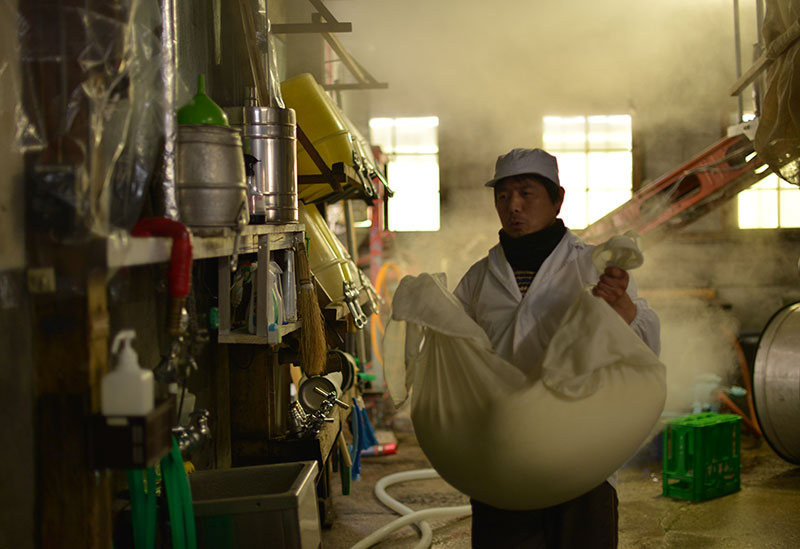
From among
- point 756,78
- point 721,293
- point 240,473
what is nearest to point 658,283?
point 721,293

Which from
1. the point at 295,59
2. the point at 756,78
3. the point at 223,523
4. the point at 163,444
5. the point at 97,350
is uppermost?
the point at 295,59

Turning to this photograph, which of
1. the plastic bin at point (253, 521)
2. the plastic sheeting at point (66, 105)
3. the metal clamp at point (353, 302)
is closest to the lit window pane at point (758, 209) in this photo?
the metal clamp at point (353, 302)

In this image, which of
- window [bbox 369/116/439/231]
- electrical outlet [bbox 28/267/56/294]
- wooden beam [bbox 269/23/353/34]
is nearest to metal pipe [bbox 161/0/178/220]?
electrical outlet [bbox 28/267/56/294]

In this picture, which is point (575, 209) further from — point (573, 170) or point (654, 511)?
point (654, 511)

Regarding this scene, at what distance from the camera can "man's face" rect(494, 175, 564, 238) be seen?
2.21 meters

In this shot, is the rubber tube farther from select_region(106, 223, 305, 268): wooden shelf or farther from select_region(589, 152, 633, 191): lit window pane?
select_region(589, 152, 633, 191): lit window pane

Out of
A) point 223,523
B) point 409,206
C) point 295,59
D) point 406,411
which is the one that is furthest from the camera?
point 409,206

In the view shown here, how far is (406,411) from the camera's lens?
241 inches

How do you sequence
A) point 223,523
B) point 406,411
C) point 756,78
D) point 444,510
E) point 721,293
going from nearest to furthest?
point 223,523
point 756,78
point 444,510
point 406,411
point 721,293

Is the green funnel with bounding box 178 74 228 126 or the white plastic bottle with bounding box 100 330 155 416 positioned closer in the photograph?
the white plastic bottle with bounding box 100 330 155 416

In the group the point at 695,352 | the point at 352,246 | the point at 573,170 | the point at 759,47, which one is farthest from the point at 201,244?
the point at 573,170

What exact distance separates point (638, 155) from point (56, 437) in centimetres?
674

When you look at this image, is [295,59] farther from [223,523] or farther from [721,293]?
[721,293]

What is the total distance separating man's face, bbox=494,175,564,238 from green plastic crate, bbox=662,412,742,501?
2.61m
